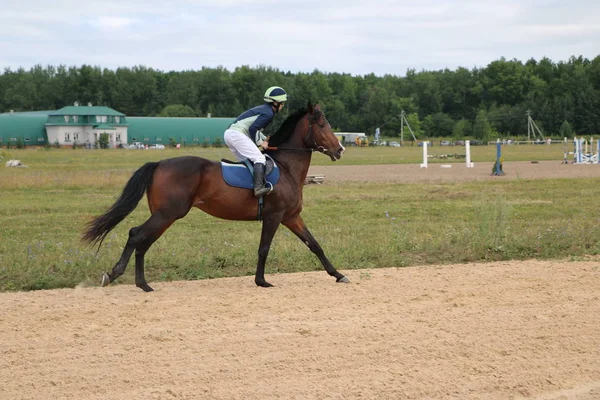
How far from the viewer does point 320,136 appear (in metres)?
10.6

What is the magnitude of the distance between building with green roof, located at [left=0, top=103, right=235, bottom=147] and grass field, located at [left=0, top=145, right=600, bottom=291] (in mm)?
85053

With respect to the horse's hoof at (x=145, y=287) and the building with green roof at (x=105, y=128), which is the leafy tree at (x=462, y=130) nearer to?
the building with green roof at (x=105, y=128)

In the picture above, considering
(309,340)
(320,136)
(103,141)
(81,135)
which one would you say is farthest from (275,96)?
(81,135)

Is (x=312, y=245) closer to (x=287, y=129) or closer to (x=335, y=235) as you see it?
(x=287, y=129)

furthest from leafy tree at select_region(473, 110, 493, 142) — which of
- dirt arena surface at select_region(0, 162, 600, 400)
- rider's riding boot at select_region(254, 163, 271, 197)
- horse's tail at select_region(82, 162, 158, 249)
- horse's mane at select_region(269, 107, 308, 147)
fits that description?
horse's tail at select_region(82, 162, 158, 249)

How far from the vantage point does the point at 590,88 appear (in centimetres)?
11806

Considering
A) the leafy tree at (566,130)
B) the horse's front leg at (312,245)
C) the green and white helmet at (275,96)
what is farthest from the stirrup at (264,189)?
the leafy tree at (566,130)

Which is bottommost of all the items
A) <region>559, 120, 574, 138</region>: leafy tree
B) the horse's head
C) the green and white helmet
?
the horse's head

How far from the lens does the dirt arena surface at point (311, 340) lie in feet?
20.2

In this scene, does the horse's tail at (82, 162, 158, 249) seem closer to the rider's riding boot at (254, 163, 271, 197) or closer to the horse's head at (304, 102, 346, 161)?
the rider's riding boot at (254, 163, 271, 197)

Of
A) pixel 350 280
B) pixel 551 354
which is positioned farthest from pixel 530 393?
pixel 350 280

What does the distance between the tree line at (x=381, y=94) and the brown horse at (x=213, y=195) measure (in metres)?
99.7

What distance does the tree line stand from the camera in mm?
117938

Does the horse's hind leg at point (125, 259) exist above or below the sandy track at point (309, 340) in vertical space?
above
